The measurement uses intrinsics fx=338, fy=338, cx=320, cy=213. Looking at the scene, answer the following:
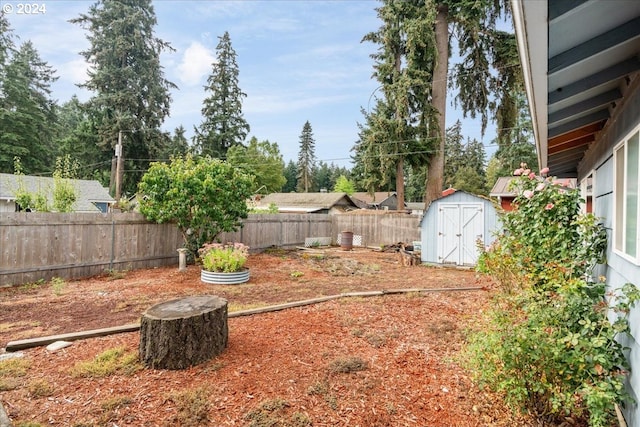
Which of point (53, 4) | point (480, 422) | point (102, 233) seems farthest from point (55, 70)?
point (480, 422)

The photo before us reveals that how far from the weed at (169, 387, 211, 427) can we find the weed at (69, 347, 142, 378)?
66 centimetres

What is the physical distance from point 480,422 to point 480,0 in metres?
13.3

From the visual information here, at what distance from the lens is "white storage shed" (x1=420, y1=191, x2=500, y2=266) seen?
30.7ft

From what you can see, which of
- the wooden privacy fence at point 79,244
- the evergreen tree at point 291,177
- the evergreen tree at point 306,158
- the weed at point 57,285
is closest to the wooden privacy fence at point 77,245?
the wooden privacy fence at point 79,244

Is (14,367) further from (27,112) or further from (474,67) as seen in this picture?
(27,112)

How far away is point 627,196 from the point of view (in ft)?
7.35

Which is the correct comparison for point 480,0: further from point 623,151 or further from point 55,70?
point 55,70

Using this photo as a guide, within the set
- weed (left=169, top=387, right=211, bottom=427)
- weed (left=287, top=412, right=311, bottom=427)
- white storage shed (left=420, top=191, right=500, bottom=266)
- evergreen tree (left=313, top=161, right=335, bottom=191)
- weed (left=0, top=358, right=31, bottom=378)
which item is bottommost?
weed (left=287, top=412, right=311, bottom=427)

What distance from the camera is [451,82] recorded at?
543 inches

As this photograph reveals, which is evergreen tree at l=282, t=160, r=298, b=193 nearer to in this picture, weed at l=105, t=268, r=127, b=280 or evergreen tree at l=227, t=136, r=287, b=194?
evergreen tree at l=227, t=136, r=287, b=194

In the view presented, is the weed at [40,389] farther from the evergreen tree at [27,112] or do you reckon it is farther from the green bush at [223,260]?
the evergreen tree at [27,112]

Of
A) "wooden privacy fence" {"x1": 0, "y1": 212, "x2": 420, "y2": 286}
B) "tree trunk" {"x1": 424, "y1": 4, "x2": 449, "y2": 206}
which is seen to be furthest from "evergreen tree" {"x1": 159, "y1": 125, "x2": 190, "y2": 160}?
"tree trunk" {"x1": 424, "y1": 4, "x2": 449, "y2": 206}

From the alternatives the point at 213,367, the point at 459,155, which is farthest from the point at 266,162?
the point at 213,367

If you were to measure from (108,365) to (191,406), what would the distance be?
1084 mm
